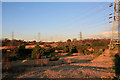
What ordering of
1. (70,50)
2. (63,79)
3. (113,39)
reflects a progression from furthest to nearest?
(70,50) → (113,39) → (63,79)

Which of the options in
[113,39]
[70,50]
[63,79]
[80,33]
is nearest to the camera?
[63,79]

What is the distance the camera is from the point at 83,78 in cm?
666

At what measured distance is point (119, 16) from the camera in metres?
15.4

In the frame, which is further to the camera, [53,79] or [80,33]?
[80,33]

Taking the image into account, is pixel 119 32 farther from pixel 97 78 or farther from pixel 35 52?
pixel 35 52

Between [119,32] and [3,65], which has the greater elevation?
[119,32]

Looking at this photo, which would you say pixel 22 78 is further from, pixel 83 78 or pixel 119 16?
pixel 119 16

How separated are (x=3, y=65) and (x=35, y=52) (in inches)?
334

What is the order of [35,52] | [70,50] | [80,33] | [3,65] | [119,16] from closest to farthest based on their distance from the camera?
1. [3,65]
2. [119,16]
3. [35,52]
4. [70,50]
5. [80,33]

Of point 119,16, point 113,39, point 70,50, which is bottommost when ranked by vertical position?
point 70,50

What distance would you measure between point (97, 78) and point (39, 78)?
137 inches

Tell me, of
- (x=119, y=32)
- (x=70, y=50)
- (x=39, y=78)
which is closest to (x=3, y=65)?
(x=39, y=78)

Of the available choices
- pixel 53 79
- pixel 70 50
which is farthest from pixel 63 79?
pixel 70 50

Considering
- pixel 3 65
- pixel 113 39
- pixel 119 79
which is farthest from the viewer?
pixel 113 39
